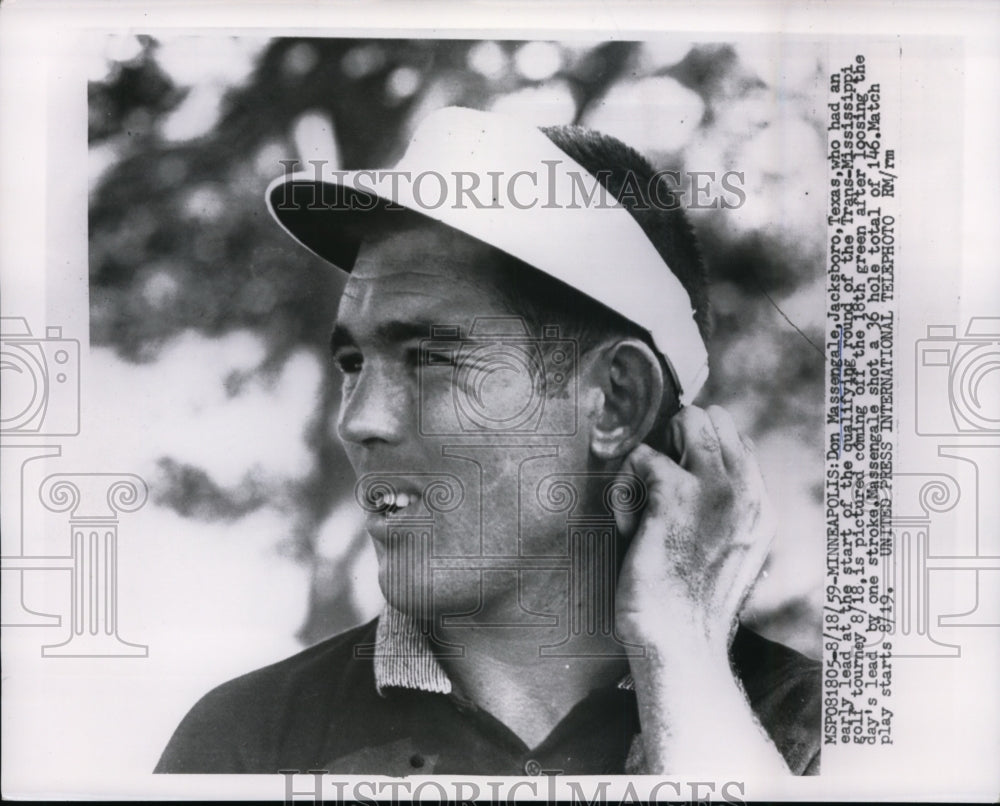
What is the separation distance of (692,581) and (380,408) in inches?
26.2

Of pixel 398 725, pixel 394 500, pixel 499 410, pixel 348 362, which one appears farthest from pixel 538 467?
pixel 398 725

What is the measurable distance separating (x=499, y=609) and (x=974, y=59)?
1380mm

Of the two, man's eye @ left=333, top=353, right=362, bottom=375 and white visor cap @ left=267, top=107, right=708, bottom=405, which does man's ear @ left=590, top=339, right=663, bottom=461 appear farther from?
man's eye @ left=333, top=353, right=362, bottom=375

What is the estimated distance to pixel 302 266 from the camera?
5.63ft

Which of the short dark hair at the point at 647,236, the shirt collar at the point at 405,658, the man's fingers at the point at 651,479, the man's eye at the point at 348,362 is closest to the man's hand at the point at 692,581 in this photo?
the man's fingers at the point at 651,479

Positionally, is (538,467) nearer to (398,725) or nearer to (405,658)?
(405,658)

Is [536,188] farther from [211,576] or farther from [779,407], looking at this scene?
[211,576]

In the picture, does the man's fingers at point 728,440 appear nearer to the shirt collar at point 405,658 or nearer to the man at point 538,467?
the man at point 538,467

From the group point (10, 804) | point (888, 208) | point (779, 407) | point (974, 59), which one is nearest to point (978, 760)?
point (779, 407)

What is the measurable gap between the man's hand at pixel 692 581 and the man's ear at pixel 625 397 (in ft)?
0.12

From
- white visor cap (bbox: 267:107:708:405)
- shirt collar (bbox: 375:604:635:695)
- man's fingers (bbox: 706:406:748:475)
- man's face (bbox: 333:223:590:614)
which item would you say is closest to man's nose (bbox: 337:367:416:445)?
man's face (bbox: 333:223:590:614)

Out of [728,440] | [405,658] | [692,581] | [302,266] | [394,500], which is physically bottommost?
[405,658]

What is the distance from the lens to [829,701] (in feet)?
5.70

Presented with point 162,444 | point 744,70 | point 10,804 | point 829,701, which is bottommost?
point 10,804
